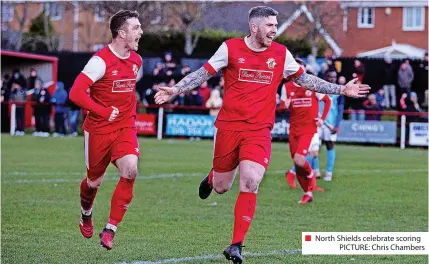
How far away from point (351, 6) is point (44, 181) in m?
35.0

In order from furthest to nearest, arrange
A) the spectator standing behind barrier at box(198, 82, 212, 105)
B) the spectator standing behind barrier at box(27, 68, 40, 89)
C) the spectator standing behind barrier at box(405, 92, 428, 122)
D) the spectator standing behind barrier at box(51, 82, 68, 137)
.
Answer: the spectator standing behind barrier at box(27, 68, 40, 89), the spectator standing behind barrier at box(51, 82, 68, 137), the spectator standing behind barrier at box(198, 82, 212, 105), the spectator standing behind barrier at box(405, 92, 428, 122)

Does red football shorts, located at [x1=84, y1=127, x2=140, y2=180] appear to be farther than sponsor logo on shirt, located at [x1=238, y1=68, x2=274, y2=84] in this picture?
Yes

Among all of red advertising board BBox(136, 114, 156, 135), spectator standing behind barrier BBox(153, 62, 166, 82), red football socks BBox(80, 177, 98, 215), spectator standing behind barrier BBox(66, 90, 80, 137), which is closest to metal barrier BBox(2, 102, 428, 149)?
red advertising board BBox(136, 114, 156, 135)

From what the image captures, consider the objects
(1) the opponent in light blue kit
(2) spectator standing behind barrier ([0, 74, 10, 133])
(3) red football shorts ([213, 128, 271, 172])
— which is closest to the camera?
(3) red football shorts ([213, 128, 271, 172])

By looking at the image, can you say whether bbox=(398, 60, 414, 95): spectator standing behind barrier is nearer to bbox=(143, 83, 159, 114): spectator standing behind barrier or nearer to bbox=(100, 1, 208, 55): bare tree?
bbox=(143, 83, 159, 114): spectator standing behind barrier

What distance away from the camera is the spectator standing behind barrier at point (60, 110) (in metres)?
34.2

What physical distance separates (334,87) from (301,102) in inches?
226

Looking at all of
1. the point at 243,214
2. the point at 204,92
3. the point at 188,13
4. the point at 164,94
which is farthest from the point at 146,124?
the point at 243,214

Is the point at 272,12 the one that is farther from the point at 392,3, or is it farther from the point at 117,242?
the point at 392,3

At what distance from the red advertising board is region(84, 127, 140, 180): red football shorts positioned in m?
23.2

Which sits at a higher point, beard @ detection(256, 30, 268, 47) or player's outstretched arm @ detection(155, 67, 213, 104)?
beard @ detection(256, 30, 268, 47)

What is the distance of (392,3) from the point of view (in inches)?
2463

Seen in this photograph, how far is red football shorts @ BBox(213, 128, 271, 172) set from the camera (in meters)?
10.0

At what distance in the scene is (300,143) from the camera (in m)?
16.0
